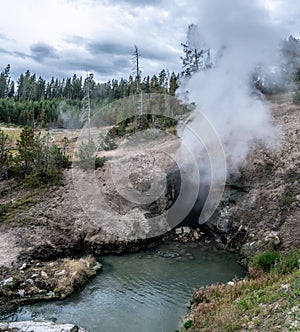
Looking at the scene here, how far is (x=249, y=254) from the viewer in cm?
2058

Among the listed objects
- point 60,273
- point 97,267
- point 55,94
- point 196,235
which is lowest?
point 97,267

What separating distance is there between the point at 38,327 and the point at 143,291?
5.70 metres

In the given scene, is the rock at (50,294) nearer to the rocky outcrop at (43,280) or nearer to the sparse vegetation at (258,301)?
the rocky outcrop at (43,280)

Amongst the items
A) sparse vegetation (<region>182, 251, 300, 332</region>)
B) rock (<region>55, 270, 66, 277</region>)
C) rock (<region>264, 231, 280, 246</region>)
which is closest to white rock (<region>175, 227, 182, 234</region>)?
rock (<region>264, 231, 280, 246</region>)

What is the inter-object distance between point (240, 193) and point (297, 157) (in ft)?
15.9

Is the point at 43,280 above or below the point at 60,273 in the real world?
below

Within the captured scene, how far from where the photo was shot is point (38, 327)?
13.6 m

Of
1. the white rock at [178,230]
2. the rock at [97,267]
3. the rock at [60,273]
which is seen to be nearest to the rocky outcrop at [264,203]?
the white rock at [178,230]

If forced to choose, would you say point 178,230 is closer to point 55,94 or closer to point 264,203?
point 264,203

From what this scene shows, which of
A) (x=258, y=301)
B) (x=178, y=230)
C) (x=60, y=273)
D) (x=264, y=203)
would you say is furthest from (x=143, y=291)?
(x=264, y=203)

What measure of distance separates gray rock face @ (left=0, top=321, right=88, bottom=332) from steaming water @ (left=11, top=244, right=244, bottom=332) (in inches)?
33.3

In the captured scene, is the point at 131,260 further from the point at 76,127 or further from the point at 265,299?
the point at 76,127

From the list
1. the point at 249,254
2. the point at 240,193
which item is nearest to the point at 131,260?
the point at 249,254

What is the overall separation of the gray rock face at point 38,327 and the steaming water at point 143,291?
845 mm
